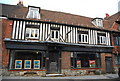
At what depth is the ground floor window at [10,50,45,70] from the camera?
Answer: 10.3 metres

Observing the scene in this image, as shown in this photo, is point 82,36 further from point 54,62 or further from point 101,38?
point 54,62

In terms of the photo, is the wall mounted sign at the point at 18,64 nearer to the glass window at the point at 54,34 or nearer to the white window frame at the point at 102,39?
the glass window at the point at 54,34

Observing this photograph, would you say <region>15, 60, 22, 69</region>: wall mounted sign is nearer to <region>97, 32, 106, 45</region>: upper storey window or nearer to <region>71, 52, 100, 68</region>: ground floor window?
<region>71, 52, 100, 68</region>: ground floor window

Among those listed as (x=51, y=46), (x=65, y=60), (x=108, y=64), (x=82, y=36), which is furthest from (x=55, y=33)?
(x=108, y=64)

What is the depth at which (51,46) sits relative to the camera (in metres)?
11.3

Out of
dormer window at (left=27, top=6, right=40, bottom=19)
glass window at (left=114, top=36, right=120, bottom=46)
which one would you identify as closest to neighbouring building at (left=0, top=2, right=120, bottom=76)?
dormer window at (left=27, top=6, right=40, bottom=19)

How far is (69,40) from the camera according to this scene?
12.3 metres

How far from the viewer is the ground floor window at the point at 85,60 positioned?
12114 millimetres

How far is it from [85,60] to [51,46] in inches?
174

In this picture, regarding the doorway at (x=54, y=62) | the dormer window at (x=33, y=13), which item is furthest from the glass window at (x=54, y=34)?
the dormer window at (x=33, y=13)

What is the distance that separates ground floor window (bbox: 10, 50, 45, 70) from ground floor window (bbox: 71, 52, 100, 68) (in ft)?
11.4

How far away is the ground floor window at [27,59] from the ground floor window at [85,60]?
11.4 feet

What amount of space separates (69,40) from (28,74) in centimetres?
554

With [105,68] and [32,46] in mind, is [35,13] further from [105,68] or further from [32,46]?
[105,68]
